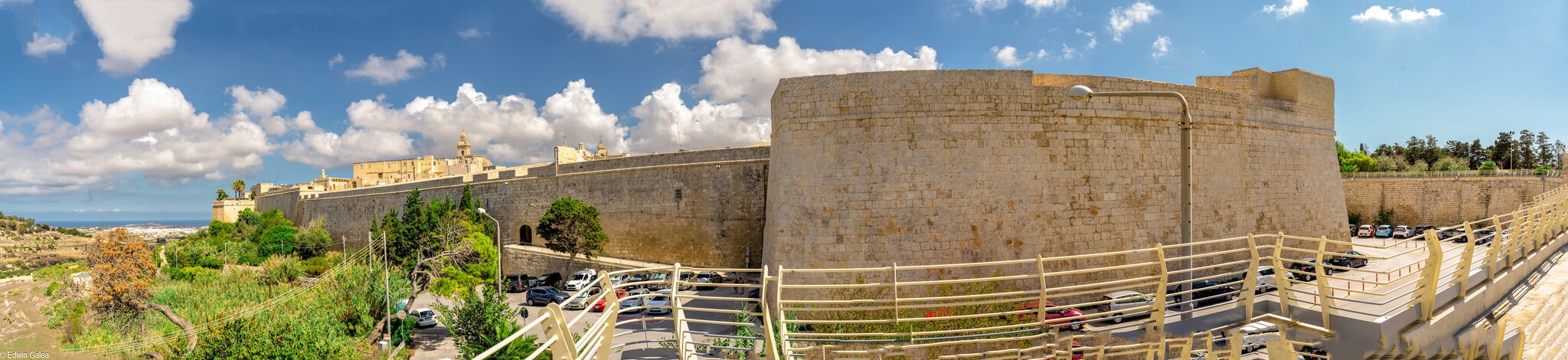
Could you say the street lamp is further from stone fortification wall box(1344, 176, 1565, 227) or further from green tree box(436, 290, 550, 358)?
stone fortification wall box(1344, 176, 1565, 227)

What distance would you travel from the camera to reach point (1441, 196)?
2752 cm

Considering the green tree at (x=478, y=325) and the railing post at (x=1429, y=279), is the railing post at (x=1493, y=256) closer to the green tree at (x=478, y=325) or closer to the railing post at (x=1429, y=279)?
the railing post at (x=1429, y=279)

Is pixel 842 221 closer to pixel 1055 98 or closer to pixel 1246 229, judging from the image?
pixel 1055 98

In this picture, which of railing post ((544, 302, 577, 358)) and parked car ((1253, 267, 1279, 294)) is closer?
railing post ((544, 302, 577, 358))

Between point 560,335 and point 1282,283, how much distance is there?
19.0ft

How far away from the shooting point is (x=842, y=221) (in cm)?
1180

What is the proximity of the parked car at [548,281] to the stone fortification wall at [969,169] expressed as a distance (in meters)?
14.4

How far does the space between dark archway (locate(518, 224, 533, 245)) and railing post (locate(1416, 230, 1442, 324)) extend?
2972cm

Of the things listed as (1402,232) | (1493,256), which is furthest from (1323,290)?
(1402,232)

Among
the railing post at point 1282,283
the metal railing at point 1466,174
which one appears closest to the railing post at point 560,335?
the railing post at point 1282,283

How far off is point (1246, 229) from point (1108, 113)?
465 cm

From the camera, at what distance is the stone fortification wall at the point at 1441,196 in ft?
84.9

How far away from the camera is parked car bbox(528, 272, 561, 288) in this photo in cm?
2386

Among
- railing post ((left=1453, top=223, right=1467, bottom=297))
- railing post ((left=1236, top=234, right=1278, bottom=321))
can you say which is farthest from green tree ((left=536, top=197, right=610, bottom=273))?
railing post ((left=1453, top=223, right=1467, bottom=297))
